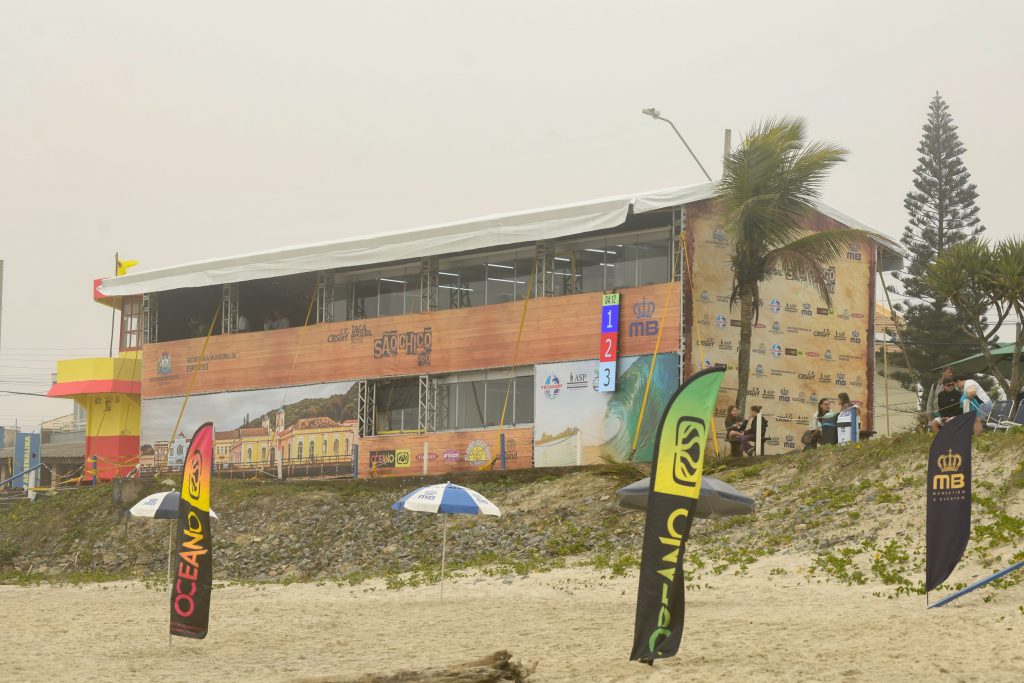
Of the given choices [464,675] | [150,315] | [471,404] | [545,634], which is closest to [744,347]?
[471,404]

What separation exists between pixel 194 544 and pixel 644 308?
15927 millimetres

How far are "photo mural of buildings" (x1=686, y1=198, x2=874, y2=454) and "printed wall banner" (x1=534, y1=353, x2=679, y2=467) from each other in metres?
1.18

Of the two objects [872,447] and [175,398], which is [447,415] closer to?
[175,398]

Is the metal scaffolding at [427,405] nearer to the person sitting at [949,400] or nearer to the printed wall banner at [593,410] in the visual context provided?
the printed wall banner at [593,410]

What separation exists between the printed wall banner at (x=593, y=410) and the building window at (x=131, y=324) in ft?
53.9

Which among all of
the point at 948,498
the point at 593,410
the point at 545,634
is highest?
the point at 593,410

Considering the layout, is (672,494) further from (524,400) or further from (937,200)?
(937,200)

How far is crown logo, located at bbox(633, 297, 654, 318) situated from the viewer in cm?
3014

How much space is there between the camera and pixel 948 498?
15.8 metres

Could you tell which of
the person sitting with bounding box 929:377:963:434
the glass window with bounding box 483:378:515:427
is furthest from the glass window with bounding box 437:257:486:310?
the person sitting with bounding box 929:377:963:434

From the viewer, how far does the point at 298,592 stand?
24.0 m

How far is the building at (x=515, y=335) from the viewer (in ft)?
98.9

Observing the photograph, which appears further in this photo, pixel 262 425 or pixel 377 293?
pixel 262 425

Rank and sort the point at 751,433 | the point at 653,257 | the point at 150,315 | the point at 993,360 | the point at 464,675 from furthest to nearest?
1. the point at 150,315
2. the point at 653,257
3. the point at 993,360
4. the point at 751,433
5. the point at 464,675
